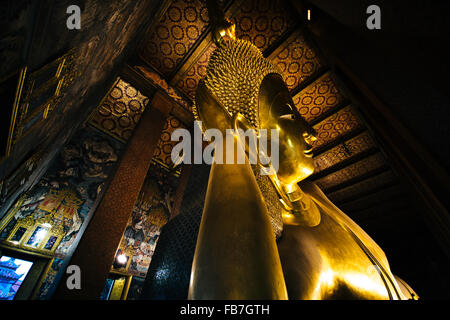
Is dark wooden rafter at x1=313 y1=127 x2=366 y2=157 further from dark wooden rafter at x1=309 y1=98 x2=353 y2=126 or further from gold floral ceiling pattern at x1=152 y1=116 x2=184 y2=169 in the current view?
gold floral ceiling pattern at x1=152 y1=116 x2=184 y2=169

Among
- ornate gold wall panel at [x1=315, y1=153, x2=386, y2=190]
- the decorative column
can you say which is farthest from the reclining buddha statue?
ornate gold wall panel at [x1=315, y1=153, x2=386, y2=190]

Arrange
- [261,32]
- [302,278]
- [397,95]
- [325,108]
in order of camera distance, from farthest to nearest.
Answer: [325,108] → [261,32] → [397,95] → [302,278]

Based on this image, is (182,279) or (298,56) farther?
(298,56)

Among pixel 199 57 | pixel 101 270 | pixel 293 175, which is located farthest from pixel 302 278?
pixel 199 57

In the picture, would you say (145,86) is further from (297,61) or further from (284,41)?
(297,61)

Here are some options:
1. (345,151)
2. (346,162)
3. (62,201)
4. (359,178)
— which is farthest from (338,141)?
(62,201)

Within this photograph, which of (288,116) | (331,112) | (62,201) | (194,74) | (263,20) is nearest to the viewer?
(288,116)

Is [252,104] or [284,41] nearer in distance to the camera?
[252,104]

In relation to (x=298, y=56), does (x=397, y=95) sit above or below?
below

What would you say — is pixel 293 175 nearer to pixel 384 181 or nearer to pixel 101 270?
pixel 101 270
